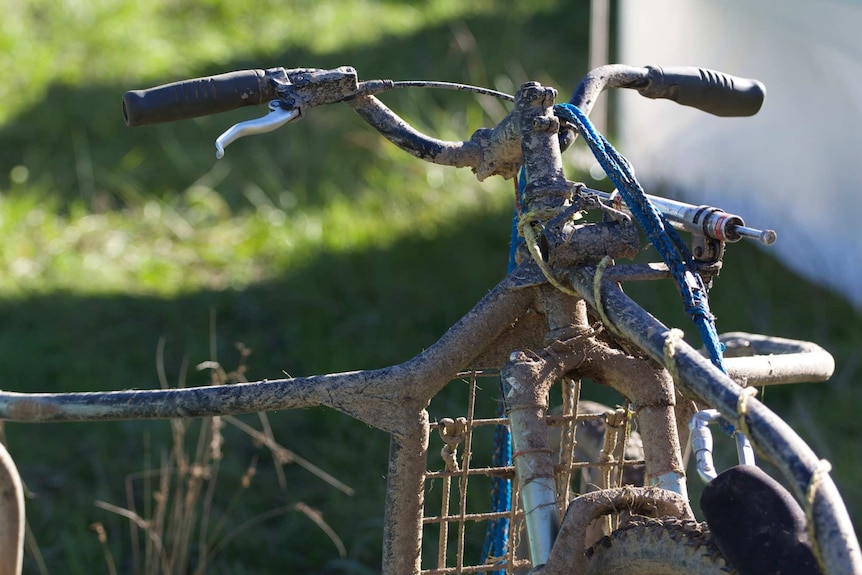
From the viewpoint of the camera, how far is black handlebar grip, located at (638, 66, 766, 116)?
5.49 feet

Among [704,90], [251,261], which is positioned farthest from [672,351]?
[251,261]

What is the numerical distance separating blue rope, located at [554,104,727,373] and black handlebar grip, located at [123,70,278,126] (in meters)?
0.44

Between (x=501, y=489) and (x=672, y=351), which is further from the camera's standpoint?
(x=501, y=489)

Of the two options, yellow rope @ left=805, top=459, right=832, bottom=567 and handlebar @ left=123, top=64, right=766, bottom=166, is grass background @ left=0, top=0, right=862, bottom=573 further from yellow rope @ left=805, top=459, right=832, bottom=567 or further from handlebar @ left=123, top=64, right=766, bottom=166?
yellow rope @ left=805, top=459, right=832, bottom=567

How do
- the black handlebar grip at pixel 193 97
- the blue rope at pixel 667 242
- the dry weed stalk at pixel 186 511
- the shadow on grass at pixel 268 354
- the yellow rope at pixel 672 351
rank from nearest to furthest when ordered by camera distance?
1. the yellow rope at pixel 672 351
2. the blue rope at pixel 667 242
3. the black handlebar grip at pixel 193 97
4. the dry weed stalk at pixel 186 511
5. the shadow on grass at pixel 268 354

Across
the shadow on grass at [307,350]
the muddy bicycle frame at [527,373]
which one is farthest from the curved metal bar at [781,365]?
the shadow on grass at [307,350]

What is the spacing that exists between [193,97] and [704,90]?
0.77 m

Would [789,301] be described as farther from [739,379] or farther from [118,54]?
[118,54]

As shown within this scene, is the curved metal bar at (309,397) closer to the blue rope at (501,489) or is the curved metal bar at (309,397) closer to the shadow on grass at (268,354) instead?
the blue rope at (501,489)

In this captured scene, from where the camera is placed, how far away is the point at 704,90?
171cm

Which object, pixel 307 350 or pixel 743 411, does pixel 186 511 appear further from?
pixel 743 411

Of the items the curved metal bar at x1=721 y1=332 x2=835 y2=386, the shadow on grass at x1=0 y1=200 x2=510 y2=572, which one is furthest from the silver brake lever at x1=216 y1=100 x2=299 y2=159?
the shadow on grass at x1=0 y1=200 x2=510 y2=572

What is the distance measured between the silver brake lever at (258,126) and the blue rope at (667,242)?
375 millimetres

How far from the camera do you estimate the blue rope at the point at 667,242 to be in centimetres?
127
